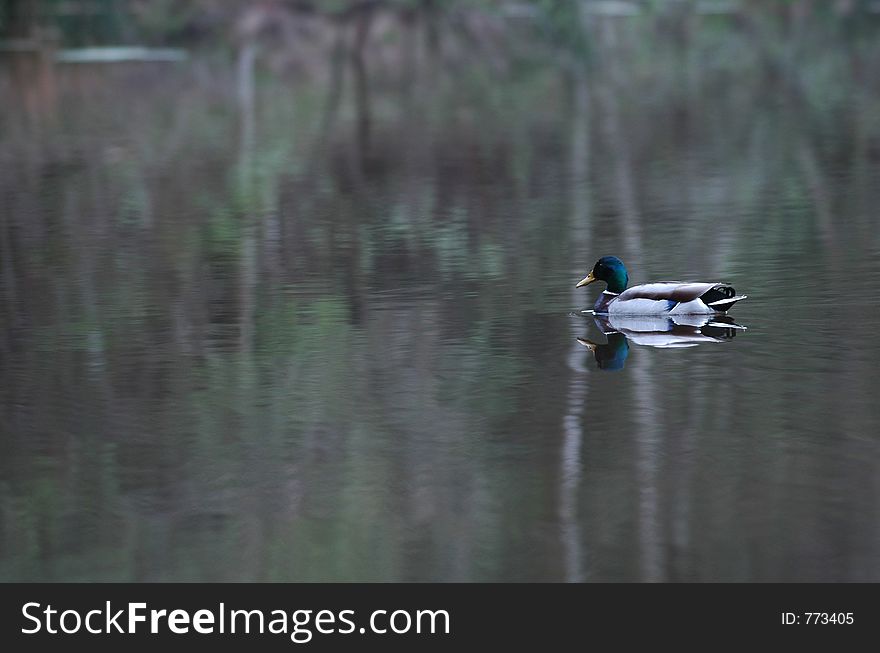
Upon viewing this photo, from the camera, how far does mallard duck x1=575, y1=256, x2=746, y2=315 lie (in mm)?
10977

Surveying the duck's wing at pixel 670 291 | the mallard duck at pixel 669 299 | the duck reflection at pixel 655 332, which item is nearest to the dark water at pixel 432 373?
the duck reflection at pixel 655 332

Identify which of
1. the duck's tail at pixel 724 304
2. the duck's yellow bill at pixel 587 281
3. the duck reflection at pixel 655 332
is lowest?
the duck reflection at pixel 655 332

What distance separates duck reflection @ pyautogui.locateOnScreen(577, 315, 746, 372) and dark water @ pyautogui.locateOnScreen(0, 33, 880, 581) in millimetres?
117

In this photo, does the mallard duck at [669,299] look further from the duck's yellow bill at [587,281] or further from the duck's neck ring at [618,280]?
the duck's yellow bill at [587,281]

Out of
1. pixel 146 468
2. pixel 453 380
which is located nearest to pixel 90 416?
pixel 146 468

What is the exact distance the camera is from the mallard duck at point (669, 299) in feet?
36.0

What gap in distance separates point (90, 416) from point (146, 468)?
1090mm

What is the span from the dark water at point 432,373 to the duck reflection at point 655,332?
0.38ft

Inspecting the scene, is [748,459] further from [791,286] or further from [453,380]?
[791,286]

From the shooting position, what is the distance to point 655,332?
10.9 metres

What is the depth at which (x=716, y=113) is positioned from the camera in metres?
24.8

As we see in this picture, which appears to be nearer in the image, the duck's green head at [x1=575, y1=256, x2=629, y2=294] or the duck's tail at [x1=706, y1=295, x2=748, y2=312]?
the duck's tail at [x1=706, y1=295, x2=748, y2=312]

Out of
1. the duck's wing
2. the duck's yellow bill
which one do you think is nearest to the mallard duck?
the duck's wing

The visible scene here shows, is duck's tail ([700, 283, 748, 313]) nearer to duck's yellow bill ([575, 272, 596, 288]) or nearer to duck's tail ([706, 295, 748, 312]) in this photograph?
duck's tail ([706, 295, 748, 312])
